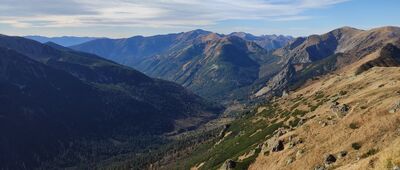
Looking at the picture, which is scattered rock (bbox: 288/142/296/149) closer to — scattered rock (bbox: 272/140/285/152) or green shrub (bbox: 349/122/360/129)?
scattered rock (bbox: 272/140/285/152)

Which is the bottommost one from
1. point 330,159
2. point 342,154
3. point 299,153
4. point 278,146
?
point 278,146

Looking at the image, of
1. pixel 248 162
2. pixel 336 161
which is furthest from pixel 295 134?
pixel 336 161

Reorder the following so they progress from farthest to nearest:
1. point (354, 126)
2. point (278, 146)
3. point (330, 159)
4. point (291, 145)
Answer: point (278, 146) → point (291, 145) → point (354, 126) → point (330, 159)

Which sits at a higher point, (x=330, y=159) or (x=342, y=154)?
(x=342, y=154)

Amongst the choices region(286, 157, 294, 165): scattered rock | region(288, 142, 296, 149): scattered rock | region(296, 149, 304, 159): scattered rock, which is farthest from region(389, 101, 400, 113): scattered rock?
region(288, 142, 296, 149): scattered rock

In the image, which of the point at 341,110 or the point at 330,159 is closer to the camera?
the point at 330,159

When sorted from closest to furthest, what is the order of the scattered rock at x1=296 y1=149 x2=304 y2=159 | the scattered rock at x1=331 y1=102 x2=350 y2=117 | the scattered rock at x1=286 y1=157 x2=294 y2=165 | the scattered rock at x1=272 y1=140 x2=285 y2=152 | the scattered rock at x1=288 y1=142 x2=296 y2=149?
the scattered rock at x1=296 y1=149 x2=304 y2=159 < the scattered rock at x1=286 y1=157 x2=294 y2=165 < the scattered rock at x1=288 y1=142 x2=296 y2=149 < the scattered rock at x1=272 y1=140 x2=285 y2=152 < the scattered rock at x1=331 y1=102 x2=350 y2=117

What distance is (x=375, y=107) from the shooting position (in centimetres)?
10844

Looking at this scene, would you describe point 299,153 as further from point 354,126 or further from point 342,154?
point 342,154

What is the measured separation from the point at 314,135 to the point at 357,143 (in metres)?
24.7

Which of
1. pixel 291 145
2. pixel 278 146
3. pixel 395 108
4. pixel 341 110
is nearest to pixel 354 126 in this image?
pixel 395 108

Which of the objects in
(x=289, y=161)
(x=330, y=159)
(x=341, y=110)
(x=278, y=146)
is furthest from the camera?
(x=341, y=110)

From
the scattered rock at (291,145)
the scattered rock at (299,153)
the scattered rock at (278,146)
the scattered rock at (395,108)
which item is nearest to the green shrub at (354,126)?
the scattered rock at (395,108)

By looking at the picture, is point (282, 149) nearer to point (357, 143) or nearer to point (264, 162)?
point (264, 162)
